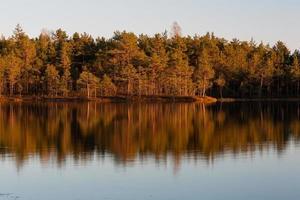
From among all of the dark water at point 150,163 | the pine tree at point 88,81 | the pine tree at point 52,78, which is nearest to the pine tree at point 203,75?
the pine tree at point 88,81

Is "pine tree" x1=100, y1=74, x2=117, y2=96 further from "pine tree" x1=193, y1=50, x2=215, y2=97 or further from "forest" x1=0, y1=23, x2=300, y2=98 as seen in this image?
"pine tree" x1=193, y1=50, x2=215, y2=97

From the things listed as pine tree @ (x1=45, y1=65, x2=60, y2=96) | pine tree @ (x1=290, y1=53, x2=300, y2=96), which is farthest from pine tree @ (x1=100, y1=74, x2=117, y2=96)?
pine tree @ (x1=290, y1=53, x2=300, y2=96)

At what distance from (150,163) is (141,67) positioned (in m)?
92.4

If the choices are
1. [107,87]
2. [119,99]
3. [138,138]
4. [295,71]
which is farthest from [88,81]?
[138,138]

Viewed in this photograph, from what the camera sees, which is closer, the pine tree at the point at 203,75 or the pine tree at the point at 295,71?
the pine tree at the point at 203,75

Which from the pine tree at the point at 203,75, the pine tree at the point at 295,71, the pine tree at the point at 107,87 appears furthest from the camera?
the pine tree at the point at 295,71

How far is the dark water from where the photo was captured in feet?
73.0

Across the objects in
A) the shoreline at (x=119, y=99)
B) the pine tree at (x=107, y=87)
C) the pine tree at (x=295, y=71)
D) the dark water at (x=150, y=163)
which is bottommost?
the dark water at (x=150, y=163)

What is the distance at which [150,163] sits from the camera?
28.8 metres

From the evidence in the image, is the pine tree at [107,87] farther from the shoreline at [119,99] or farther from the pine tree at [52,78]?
the pine tree at [52,78]

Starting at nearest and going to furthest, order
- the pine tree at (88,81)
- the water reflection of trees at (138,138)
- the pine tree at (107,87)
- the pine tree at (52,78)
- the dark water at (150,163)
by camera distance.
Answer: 1. the dark water at (150,163)
2. the water reflection of trees at (138,138)
3. the pine tree at (88,81)
4. the pine tree at (107,87)
5. the pine tree at (52,78)

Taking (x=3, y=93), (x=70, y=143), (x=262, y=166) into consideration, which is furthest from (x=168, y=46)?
(x=262, y=166)

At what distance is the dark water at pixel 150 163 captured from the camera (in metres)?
22.3

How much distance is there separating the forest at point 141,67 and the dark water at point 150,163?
71456 mm
